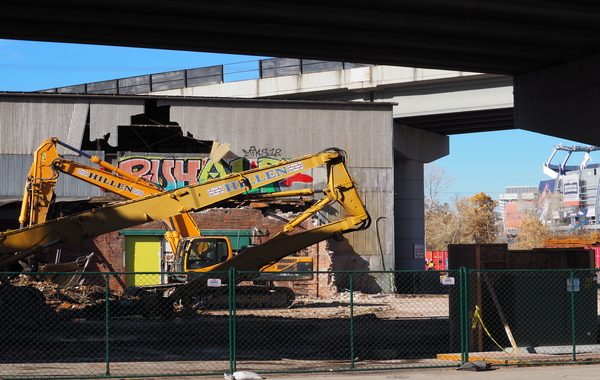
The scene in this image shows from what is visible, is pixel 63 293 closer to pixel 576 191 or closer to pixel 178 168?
pixel 178 168

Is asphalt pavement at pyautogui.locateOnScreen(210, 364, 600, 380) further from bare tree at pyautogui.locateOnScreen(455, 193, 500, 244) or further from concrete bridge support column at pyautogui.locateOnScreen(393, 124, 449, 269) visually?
bare tree at pyautogui.locateOnScreen(455, 193, 500, 244)

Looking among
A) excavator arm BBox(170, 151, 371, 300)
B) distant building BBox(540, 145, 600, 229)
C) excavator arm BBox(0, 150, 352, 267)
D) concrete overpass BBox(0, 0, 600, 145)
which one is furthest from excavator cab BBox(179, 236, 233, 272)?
distant building BBox(540, 145, 600, 229)

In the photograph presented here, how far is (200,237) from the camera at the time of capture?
30406mm

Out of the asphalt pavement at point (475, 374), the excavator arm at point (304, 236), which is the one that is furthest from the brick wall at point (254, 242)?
the asphalt pavement at point (475, 374)

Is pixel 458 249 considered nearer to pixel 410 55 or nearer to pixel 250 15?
pixel 410 55

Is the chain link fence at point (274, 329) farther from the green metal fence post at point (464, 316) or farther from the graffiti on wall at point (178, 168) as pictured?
the graffiti on wall at point (178, 168)

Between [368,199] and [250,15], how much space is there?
26.9 metres

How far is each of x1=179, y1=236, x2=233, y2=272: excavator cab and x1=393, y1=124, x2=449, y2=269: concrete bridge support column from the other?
2098cm

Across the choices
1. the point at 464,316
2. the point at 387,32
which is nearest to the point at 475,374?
the point at 464,316

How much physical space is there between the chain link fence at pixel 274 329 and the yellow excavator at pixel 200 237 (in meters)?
1.14

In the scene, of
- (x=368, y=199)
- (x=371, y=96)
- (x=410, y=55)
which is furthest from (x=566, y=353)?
(x=371, y=96)

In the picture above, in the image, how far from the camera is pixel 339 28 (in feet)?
61.3

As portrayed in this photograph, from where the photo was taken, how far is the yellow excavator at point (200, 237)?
83.0 ft

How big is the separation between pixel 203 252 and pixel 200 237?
0.50m
